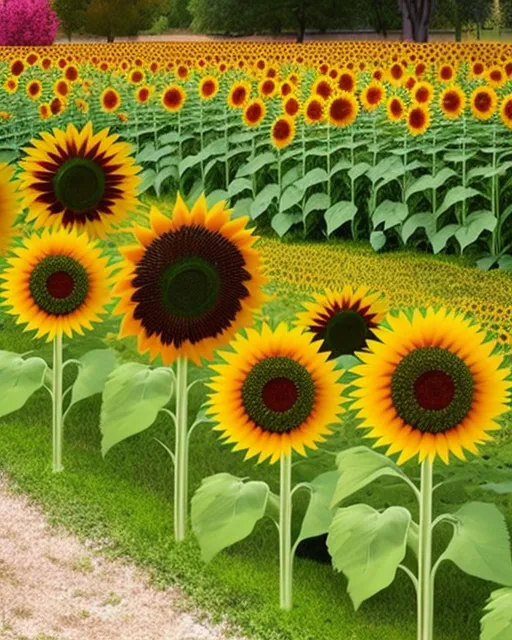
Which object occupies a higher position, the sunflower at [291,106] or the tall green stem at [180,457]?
the sunflower at [291,106]

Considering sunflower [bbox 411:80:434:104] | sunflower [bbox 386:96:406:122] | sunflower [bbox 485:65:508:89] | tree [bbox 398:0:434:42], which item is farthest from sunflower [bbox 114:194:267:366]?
tree [bbox 398:0:434:42]

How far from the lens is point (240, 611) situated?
13.4 feet

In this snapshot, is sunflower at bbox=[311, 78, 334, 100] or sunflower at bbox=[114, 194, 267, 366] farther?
sunflower at bbox=[311, 78, 334, 100]

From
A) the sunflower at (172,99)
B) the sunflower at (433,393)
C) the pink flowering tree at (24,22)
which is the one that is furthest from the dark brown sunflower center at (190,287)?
the pink flowering tree at (24,22)

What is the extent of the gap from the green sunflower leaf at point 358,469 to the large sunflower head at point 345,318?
0.57 metres

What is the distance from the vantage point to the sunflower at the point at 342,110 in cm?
940

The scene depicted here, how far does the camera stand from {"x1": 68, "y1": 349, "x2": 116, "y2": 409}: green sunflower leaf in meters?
5.02

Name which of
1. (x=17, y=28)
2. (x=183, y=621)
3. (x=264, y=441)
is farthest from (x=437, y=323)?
(x=17, y=28)

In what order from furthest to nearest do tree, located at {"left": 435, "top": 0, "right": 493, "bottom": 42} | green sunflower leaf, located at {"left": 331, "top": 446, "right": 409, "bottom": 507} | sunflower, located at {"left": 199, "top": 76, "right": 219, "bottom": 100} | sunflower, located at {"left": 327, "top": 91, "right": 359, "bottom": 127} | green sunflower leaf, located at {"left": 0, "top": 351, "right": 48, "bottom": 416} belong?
tree, located at {"left": 435, "top": 0, "right": 493, "bottom": 42} → sunflower, located at {"left": 199, "top": 76, "right": 219, "bottom": 100} → sunflower, located at {"left": 327, "top": 91, "right": 359, "bottom": 127} → green sunflower leaf, located at {"left": 0, "top": 351, "right": 48, "bottom": 416} → green sunflower leaf, located at {"left": 331, "top": 446, "right": 409, "bottom": 507}

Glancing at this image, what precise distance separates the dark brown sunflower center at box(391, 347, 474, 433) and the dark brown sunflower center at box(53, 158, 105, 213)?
1.84 m

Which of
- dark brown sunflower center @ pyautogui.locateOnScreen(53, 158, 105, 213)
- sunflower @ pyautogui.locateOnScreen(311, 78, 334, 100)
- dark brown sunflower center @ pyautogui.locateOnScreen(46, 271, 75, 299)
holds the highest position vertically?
dark brown sunflower center @ pyautogui.locateOnScreen(53, 158, 105, 213)

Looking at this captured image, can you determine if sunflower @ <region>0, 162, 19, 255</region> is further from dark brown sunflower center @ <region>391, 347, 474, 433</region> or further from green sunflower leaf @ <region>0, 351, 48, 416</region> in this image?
dark brown sunflower center @ <region>391, 347, 474, 433</region>

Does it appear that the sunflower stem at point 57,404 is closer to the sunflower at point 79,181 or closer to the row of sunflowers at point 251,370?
the row of sunflowers at point 251,370

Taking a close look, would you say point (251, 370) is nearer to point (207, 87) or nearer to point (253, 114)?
point (253, 114)
